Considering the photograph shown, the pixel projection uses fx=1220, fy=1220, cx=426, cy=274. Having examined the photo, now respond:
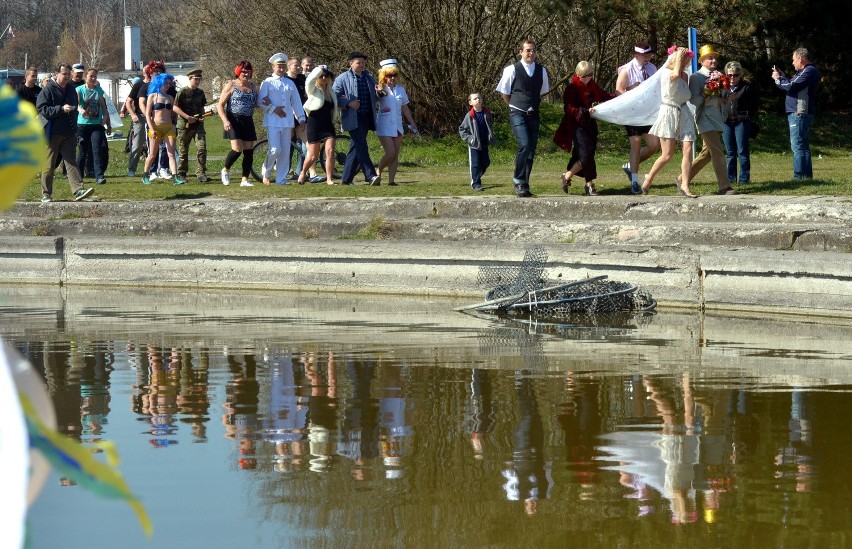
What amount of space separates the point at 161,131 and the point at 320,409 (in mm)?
9820

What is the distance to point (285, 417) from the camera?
20.3ft

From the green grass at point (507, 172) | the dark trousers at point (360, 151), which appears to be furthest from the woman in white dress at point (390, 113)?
the green grass at point (507, 172)

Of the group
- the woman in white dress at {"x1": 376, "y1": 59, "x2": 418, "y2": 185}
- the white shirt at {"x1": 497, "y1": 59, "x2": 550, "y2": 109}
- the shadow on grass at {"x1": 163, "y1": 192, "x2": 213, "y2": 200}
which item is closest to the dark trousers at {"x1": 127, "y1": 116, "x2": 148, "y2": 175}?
the shadow on grass at {"x1": 163, "y1": 192, "x2": 213, "y2": 200}

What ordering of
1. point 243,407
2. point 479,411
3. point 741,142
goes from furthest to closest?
point 741,142 → point 243,407 → point 479,411

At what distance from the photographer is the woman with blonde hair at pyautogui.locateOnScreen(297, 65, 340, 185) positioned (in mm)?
14320

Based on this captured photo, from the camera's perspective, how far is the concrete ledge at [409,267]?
30.8 ft

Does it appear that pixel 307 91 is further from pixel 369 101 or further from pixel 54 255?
pixel 54 255

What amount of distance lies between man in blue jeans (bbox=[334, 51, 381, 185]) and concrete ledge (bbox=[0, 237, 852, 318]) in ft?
11.1

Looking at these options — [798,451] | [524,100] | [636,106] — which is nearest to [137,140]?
[524,100]

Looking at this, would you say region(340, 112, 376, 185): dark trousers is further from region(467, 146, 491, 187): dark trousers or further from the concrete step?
the concrete step

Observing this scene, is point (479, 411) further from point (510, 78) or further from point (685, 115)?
point (510, 78)

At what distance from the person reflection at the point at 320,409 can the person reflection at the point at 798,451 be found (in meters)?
1.93

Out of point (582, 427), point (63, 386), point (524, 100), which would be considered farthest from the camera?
point (524, 100)

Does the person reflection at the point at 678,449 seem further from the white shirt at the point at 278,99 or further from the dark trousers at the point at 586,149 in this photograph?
the white shirt at the point at 278,99
